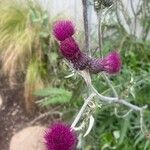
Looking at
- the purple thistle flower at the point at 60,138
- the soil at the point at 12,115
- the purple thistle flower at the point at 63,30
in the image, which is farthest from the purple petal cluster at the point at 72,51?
the soil at the point at 12,115

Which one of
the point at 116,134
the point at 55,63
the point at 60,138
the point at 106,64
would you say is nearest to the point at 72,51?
the point at 106,64

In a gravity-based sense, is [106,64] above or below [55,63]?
above

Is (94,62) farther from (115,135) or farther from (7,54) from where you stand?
(7,54)

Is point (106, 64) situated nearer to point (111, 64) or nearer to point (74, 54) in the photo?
point (111, 64)

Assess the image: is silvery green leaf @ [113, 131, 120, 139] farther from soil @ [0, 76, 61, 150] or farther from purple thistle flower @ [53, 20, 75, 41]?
purple thistle flower @ [53, 20, 75, 41]

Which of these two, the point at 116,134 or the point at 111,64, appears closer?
the point at 111,64

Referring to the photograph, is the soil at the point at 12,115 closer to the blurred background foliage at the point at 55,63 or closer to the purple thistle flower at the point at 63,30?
the blurred background foliage at the point at 55,63

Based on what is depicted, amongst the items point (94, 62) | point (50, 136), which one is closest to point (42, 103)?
point (94, 62)
